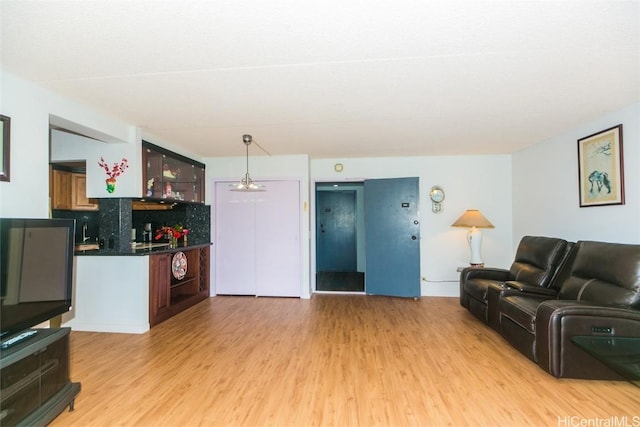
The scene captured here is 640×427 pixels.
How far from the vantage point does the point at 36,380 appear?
1.67 meters

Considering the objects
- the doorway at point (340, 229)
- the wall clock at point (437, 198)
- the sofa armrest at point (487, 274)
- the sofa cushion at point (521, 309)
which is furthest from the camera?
the doorway at point (340, 229)

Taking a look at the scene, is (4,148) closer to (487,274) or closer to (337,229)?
(487,274)

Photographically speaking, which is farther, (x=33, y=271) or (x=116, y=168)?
(x=116, y=168)

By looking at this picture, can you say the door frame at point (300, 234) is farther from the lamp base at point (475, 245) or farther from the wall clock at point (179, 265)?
the lamp base at point (475, 245)

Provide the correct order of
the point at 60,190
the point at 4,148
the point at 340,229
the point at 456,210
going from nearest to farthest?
the point at 4,148 → the point at 60,190 → the point at 456,210 → the point at 340,229

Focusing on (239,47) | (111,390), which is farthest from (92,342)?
(239,47)

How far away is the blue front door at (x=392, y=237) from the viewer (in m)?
4.55

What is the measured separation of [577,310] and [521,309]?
46 centimetres

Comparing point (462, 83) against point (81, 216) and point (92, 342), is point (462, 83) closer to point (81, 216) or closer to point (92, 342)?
point (92, 342)

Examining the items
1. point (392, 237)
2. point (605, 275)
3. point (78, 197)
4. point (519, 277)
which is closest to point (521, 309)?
point (605, 275)

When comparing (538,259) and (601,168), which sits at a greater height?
(601,168)

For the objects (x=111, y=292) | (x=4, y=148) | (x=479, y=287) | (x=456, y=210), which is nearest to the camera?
(x=4, y=148)

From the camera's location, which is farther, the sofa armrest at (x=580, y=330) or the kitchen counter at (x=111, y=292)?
the kitchen counter at (x=111, y=292)

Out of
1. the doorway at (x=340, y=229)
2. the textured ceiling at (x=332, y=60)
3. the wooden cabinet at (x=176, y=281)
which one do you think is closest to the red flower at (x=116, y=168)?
the textured ceiling at (x=332, y=60)
